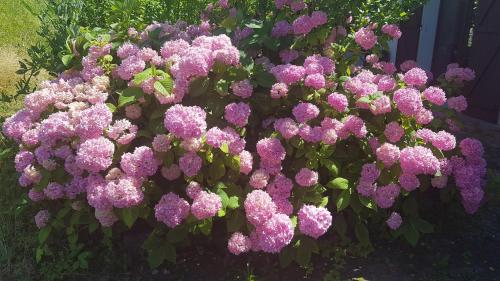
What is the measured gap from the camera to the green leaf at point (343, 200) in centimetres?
288

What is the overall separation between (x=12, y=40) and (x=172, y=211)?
9.08 m

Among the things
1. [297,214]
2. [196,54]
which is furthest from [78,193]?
[297,214]

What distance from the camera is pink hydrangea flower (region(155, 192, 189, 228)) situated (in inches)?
105

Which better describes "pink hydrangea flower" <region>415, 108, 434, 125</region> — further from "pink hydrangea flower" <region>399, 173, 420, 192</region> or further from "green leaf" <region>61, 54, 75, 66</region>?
"green leaf" <region>61, 54, 75, 66</region>

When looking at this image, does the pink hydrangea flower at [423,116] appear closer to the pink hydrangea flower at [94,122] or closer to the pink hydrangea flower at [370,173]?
the pink hydrangea flower at [370,173]

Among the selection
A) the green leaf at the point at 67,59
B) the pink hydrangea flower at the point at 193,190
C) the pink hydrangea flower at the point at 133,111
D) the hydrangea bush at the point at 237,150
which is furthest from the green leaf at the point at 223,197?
the green leaf at the point at 67,59

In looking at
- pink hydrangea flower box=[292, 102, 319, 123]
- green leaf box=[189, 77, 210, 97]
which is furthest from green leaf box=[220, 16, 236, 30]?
pink hydrangea flower box=[292, 102, 319, 123]

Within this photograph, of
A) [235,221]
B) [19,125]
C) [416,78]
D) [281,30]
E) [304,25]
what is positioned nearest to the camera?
[235,221]

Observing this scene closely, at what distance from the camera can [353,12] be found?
3869mm

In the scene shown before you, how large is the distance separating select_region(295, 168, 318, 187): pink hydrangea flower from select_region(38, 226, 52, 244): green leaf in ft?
5.36

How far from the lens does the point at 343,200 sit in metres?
2.91

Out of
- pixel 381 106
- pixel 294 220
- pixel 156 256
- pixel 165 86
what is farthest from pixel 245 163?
pixel 381 106

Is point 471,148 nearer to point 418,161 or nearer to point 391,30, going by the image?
point 418,161

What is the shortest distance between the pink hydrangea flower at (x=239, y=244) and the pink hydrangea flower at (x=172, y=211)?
0.99ft
